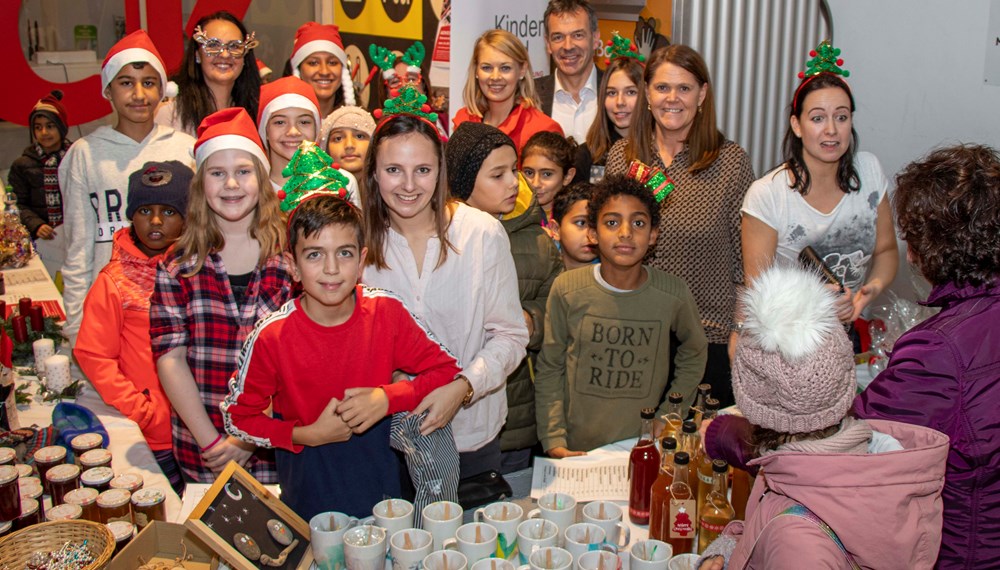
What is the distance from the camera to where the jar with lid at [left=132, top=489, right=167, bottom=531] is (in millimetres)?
1828

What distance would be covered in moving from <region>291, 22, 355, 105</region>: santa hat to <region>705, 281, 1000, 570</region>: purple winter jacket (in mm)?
2767

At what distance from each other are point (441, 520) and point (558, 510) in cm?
24

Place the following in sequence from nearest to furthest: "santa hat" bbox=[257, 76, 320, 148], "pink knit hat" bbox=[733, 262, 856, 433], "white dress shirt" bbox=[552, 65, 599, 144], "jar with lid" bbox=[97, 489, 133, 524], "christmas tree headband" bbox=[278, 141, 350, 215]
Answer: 1. "pink knit hat" bbox=[733, 262, 856, 433]
2. "jar with lid" bbox=[97, 489, 133, 524]
3. "christmas tree headband" bbox=[278, 141, 350, 215]
4. "santa hat" bbox=[257, 76, 320, 148]
5. "white dress shirt" bbox=[552, 65, 599, 144]

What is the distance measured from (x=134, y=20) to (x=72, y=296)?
3.35m

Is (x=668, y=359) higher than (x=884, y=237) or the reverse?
the reverse

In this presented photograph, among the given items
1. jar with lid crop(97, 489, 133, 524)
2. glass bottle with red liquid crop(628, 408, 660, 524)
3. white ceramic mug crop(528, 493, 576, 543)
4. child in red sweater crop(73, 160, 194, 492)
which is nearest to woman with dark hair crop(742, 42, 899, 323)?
glass bottle with red liquid crop(628, 408, 660, 524)

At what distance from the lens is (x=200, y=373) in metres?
2.28

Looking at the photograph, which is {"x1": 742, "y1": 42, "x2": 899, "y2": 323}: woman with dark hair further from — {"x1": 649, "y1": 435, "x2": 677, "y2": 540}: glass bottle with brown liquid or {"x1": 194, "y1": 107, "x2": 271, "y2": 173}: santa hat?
{"x1": 194, "y1": 107, "x2": 271, "y2": 173}: santa hat

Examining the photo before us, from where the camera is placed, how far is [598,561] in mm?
1576

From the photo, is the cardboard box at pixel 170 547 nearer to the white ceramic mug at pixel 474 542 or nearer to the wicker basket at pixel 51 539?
the wicker basket at pixel 51 539

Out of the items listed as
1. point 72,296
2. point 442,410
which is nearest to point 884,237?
point 442,410

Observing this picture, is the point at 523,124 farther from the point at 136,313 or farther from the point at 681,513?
the point at 681,513

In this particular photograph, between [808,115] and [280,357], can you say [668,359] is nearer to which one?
[808,115]

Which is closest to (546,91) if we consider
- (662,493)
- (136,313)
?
(136,313)
